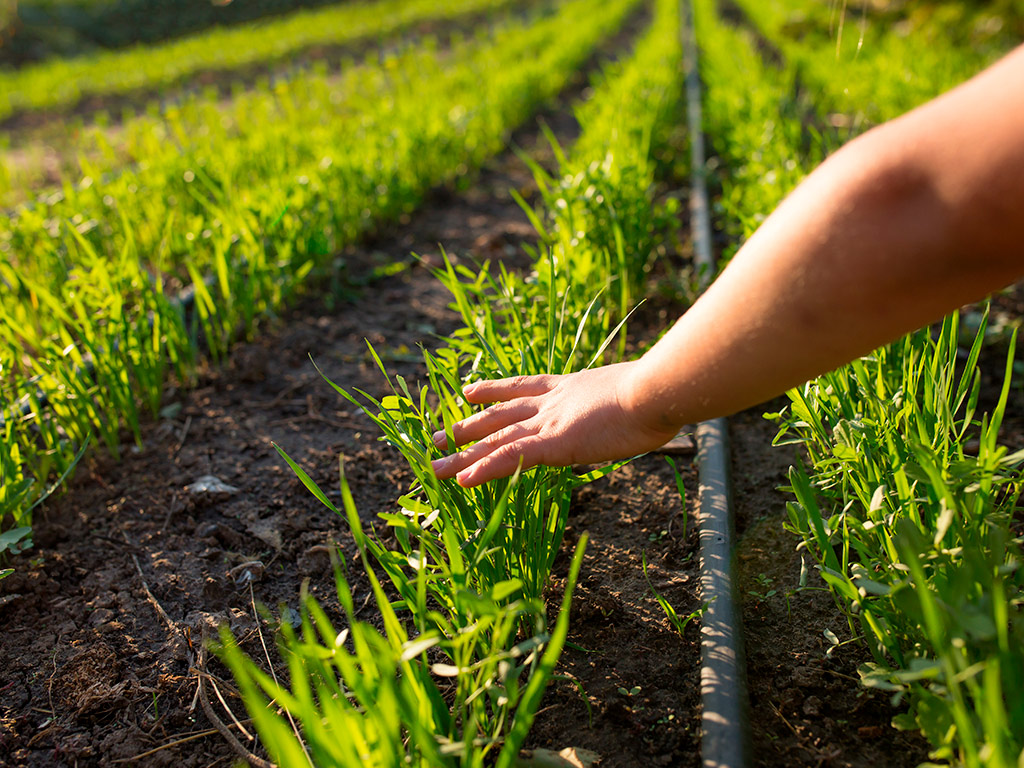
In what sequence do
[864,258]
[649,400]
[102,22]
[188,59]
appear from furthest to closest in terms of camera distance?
[102,22], [188,59], [649,400], [864,258]

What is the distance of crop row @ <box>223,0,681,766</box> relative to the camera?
838mm

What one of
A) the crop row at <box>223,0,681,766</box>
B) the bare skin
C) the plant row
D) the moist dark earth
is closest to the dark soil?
the moist dark earth

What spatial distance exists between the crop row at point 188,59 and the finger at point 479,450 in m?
10.6

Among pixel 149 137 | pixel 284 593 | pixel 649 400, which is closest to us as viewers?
pixel 649 400

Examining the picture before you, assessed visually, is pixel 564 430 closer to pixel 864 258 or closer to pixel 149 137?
pixel 864 258

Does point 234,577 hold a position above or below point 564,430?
below

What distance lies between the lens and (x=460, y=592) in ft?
2.98

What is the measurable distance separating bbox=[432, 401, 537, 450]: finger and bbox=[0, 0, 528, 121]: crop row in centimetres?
1048

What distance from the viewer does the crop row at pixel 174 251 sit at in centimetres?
199

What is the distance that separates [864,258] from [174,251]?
8.43 ft

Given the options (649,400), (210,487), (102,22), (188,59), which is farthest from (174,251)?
(102,22)

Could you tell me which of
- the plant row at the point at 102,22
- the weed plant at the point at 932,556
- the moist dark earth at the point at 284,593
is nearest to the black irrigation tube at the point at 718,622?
the moist dark earth at the point at 284,593

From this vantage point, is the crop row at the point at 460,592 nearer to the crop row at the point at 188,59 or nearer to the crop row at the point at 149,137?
the crop row at the point at 149,137

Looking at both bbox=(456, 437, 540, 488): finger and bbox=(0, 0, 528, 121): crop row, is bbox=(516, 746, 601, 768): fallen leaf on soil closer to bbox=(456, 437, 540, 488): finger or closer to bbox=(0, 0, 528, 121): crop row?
bbox=(456, 437, 540, 488): finger
